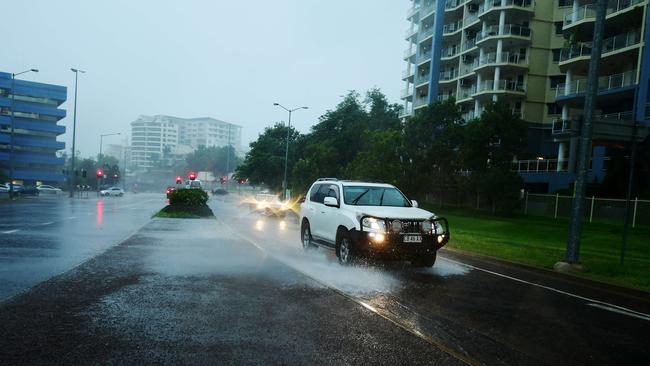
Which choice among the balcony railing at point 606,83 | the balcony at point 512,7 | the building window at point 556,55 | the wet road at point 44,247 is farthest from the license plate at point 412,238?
the building window at point 556,55

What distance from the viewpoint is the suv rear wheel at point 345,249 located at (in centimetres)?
1023

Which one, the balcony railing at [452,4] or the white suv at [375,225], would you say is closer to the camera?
the white suv at [375,225]

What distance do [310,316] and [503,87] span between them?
5070 cm

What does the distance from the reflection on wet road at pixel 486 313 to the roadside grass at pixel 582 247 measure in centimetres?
164

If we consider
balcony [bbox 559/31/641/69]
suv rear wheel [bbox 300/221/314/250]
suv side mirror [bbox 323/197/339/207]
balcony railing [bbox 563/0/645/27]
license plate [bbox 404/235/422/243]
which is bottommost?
suv rear wheel [bbox 300/221/314/250]

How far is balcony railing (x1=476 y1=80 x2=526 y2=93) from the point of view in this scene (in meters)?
51.3

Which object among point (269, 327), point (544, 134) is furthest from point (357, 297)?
point (544, 134)

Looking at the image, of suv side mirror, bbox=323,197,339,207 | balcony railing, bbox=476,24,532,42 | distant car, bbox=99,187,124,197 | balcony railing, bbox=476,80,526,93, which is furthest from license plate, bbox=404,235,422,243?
distant car, bbox=99,187,124,197

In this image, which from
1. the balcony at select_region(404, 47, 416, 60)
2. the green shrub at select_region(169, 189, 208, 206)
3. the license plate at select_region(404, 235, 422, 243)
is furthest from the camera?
the balcony at select_region(404, 47, 416, 60)

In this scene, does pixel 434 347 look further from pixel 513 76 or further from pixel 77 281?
pixel 513 76

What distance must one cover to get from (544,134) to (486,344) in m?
51.2

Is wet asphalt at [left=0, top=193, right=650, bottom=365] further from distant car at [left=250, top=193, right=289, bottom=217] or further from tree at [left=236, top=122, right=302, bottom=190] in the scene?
tree at [left=236, top=122, right=302, bottom=190]

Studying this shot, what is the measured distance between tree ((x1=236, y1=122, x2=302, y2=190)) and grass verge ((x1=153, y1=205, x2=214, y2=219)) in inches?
1854

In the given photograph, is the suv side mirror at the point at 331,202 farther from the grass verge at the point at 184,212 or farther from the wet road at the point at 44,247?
the grass verge at the point at 184,212
